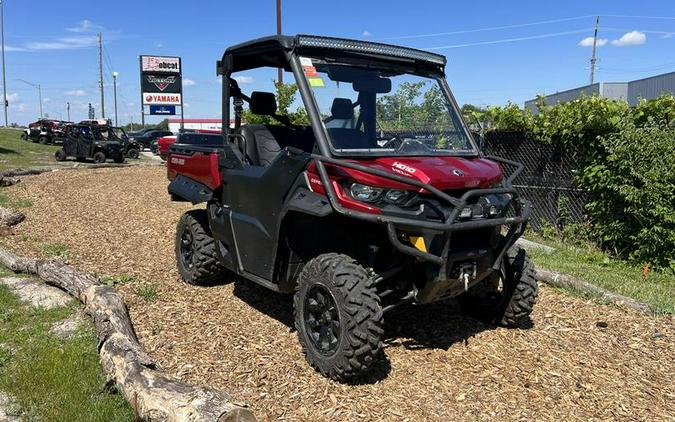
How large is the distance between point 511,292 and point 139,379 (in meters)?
2.88

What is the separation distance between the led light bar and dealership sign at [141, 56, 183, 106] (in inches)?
1120

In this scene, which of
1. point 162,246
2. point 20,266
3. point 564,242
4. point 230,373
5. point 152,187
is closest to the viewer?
point 230,373

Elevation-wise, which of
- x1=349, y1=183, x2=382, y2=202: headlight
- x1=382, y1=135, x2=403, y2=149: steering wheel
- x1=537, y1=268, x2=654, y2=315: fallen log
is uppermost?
x1=382, y1=135, x2=403, y2=149: steering wheel

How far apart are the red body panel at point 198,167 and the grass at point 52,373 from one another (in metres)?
1.61

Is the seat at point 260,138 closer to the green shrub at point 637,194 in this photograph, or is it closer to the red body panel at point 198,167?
the red body panel at point 198,167

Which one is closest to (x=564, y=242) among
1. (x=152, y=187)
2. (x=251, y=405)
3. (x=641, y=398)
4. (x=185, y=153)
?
(x=641, y=398)

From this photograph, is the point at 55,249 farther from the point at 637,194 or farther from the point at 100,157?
the point at 100,157

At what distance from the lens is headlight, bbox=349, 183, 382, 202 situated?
3.74 metres

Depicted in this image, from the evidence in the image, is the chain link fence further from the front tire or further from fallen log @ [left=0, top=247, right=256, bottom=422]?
fallen log @ [left=0, top=247, right=256, bottom=422]

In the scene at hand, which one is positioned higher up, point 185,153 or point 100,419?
point 185,153

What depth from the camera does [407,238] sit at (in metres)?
3.72

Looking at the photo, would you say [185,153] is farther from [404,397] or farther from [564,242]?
[564,242]

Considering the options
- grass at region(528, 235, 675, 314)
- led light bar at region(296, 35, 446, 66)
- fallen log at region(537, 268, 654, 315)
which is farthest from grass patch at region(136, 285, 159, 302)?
grass at region(528, 235, 675, 314)

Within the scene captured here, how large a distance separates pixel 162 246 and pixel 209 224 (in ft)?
9.22
